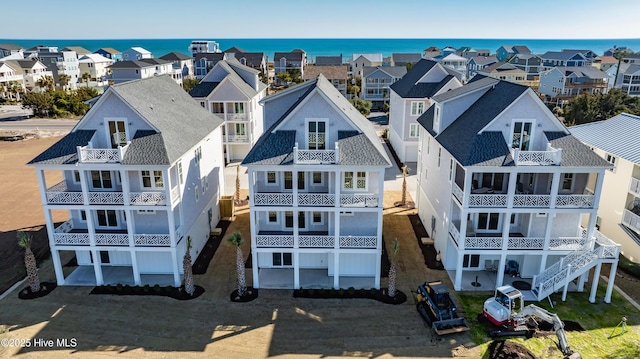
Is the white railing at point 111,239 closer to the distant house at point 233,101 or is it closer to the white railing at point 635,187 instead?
the distant house at point 233,101

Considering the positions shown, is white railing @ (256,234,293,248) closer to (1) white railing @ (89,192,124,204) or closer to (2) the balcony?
(2) the balcony

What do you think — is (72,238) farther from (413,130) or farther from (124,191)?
(413,130)

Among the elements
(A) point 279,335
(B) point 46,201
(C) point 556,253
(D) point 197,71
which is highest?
(D) point 197,71

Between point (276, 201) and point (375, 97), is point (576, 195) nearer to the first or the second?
point (276, 201)

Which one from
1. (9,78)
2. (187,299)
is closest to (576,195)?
(187,299)

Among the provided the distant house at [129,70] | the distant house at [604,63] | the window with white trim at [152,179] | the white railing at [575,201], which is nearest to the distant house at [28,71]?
the distant house at [129,70]

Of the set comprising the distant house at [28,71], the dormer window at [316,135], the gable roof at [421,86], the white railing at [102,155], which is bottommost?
the white railing at [102,155]
